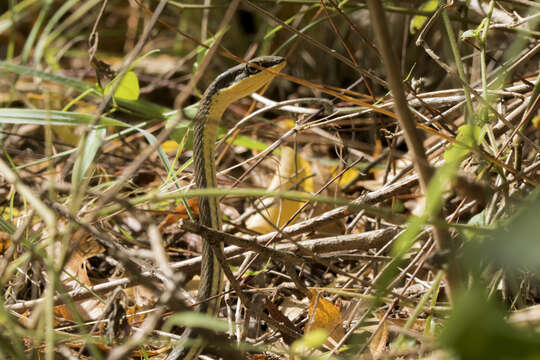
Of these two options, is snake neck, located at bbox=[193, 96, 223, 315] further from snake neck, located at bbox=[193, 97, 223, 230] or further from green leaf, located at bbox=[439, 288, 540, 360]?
green leaf, located at bbox=[439, 288, 540, 360]

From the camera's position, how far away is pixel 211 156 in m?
1.46

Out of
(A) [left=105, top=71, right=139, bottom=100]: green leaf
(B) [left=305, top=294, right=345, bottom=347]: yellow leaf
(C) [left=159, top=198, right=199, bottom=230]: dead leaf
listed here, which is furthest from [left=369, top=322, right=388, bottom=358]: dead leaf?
(A) [left=105, top=71, right=139, bottom=100]: green leaf

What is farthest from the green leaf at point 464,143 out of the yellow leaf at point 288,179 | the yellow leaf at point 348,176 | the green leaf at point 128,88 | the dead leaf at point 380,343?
the green leaf at point 128,88

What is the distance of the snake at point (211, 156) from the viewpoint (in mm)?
1334

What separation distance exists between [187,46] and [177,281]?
9.66 feet

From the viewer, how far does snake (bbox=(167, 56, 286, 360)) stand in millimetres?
1334

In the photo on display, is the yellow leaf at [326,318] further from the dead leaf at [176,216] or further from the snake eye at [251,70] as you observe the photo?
the dead leaf at [176,216]

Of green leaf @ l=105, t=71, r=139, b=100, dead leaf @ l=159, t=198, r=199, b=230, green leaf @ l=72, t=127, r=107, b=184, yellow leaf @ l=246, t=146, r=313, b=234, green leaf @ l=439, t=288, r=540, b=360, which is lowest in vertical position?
dead leaf @ l=159, t=198, r=199, b=230

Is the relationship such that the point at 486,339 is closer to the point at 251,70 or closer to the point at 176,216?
the point at 251,70

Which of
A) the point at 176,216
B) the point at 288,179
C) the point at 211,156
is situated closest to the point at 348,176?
the point at 288,179

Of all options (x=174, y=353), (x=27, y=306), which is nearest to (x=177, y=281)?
(x=174, y=353)

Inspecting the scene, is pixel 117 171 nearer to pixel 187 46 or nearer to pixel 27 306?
pixel 27 306

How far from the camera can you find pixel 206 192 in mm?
895

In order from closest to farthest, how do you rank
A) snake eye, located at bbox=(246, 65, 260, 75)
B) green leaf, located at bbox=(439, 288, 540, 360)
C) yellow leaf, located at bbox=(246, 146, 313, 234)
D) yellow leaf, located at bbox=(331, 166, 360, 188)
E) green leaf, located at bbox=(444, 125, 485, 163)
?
green leaf, located at bbox=(439, 288, 540, 360) → green leaf, located at bbox=(444, 125, 485, 163) → snake eye, located at bbox=(246, 65, 260, 75) → yellow leaf, located at bbox=(246, 146, 313, 234) → yellow leaf, located at bbox=(331, 166, 360, 188)
